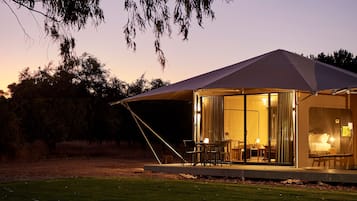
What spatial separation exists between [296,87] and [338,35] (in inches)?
198

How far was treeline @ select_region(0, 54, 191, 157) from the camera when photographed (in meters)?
24.9

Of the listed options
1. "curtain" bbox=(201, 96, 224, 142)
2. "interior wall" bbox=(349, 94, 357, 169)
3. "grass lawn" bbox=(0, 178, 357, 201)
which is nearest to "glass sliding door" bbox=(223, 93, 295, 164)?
"curtain" bbox=(201, 96, 224, 142)

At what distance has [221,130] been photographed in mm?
16750

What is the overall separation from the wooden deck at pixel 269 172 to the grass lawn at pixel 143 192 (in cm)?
120

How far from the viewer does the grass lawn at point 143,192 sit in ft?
31.6

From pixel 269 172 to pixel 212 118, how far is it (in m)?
3.58

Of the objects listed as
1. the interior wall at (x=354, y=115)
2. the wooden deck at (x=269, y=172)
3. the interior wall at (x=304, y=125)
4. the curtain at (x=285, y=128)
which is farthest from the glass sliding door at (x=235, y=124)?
the interior wall at (x=354, y=115)

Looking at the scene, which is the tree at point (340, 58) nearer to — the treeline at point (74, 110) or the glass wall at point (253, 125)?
the treeline at point (74, 110)

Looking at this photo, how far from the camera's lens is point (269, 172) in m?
13.6

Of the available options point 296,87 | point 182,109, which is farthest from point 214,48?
point 182,109

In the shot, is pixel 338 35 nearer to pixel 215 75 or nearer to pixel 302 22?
pixel 302 22

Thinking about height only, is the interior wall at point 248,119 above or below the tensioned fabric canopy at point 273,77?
below

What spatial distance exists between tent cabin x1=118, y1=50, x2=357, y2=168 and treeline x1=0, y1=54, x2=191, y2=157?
865cm

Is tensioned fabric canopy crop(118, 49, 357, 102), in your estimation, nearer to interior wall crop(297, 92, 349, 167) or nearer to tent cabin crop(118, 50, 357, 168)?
tent cabin crop(118, 50, 357, 168)
